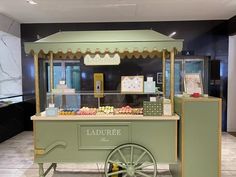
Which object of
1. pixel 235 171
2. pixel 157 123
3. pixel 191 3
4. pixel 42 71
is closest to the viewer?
pixel 157 123

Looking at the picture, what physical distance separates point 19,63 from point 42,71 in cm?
167

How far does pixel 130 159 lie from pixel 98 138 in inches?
19.7

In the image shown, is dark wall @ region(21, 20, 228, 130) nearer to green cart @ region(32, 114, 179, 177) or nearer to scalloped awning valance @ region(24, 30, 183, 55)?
scalloped awning valance @ region(24, 30, 183, 55)

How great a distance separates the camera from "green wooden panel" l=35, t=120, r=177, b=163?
3053 millimetres

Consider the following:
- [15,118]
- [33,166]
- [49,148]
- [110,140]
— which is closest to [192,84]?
[110,140]

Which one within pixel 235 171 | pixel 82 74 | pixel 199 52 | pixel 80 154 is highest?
pixel 199 52

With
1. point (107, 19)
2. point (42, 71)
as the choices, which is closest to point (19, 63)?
point (42, 71)

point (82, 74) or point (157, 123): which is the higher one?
point (82, 74)

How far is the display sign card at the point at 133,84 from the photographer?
329cm

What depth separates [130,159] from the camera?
10.2 ft

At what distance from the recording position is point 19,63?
650 centimetres

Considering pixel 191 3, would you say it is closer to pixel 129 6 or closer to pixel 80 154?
pixel 129 6

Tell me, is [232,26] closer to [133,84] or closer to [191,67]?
[191,67]

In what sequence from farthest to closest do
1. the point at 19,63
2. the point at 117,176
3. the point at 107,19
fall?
the point at 19,63
the point at 107,19
the point at 117,176
